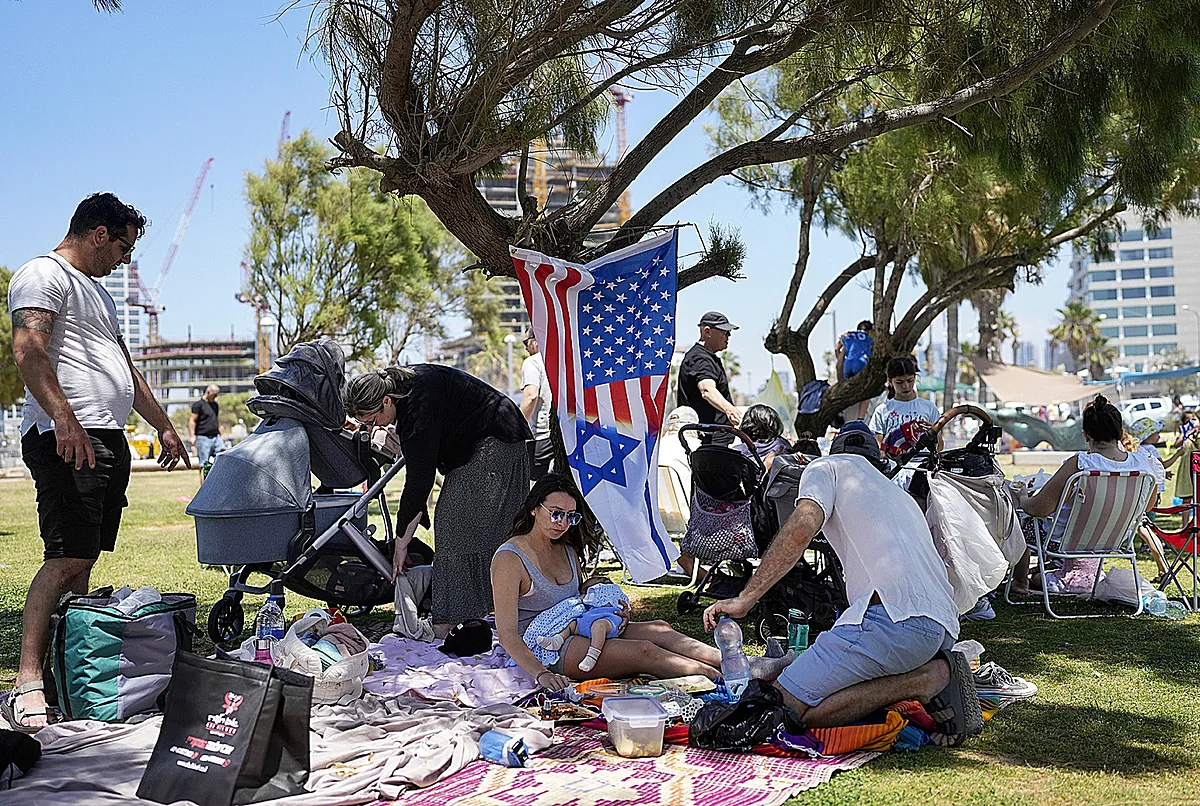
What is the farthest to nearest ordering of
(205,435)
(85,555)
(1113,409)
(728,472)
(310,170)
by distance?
(310,170) → (205,435) → (1113,409) → (728,472) → (85,555)

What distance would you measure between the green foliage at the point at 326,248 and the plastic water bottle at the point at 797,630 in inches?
670

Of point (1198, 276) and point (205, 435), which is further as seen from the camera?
point (1198, 276)

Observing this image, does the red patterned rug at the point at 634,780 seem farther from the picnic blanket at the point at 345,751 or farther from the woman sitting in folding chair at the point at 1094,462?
the woman sitting in folding chair at the point at 1094,462

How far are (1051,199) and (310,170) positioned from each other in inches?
641

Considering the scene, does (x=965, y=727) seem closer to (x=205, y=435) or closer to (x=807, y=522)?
(x=807, y=522)

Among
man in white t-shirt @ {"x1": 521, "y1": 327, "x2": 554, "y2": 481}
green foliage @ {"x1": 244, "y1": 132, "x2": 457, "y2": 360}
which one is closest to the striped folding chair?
man in white t-shirt @ {"x1": 521, "y1": 327, "x2": 554, "y2": 481}

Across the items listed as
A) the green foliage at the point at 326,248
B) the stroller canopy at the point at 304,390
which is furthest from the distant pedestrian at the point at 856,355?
the green foliage at the point at 326,248

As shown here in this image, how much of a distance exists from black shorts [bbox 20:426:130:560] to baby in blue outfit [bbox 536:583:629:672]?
1.80m

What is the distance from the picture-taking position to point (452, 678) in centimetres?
457

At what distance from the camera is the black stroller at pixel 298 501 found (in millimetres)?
5062

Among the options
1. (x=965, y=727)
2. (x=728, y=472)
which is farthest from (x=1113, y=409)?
(x=965, y=727)

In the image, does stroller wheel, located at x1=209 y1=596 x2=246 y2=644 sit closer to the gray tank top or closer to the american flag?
the gray tank top

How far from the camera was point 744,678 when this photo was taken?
430cm

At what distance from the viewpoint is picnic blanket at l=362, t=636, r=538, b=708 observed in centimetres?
436
